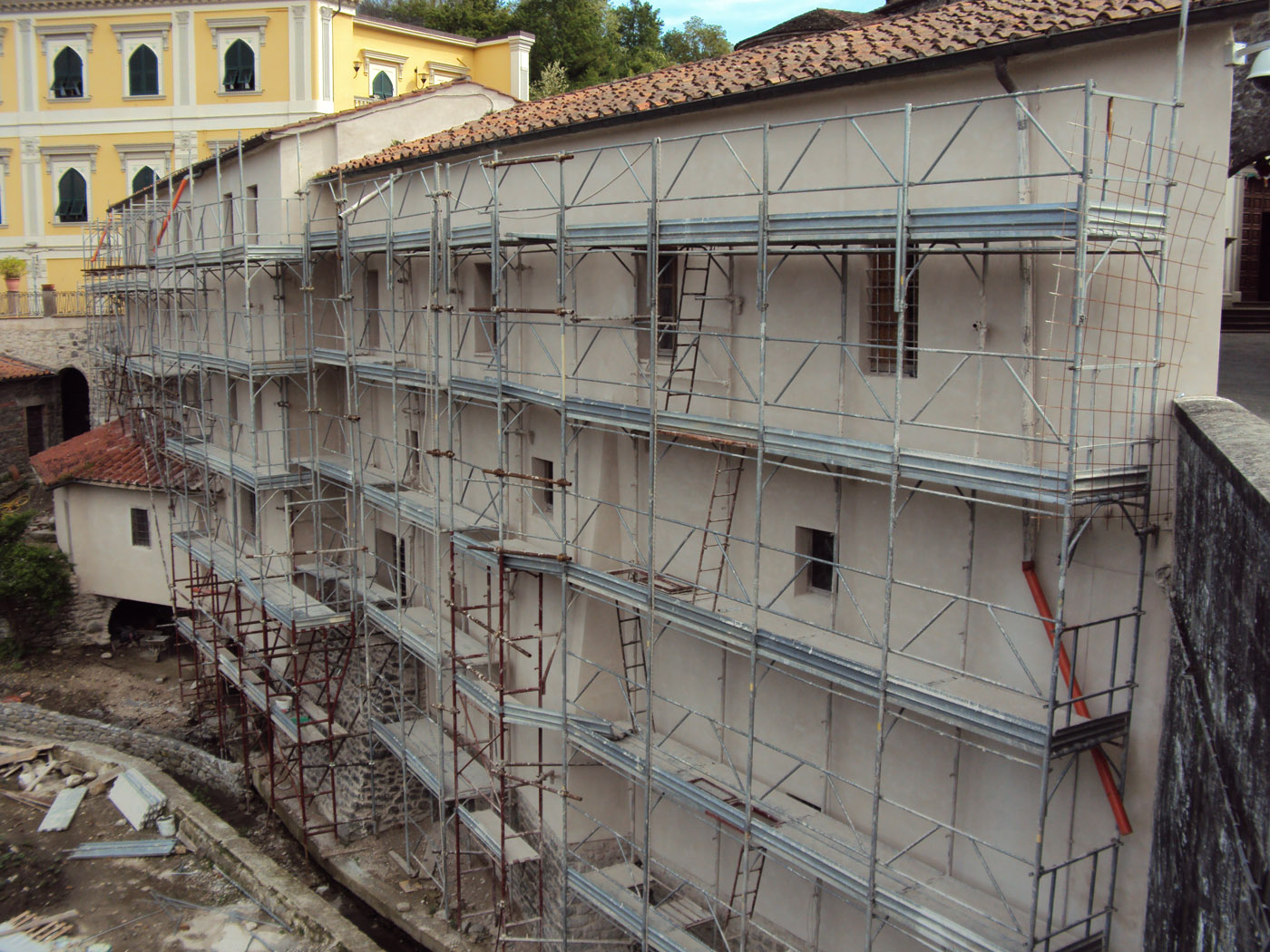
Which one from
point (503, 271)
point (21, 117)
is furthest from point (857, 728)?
point (21, 117)

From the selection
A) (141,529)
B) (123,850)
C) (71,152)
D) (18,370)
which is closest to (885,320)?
(123,850)

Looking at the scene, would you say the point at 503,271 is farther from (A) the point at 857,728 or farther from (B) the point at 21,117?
(B) the point at 21,117

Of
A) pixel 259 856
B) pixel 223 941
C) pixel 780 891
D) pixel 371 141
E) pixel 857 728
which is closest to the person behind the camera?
pixel 857 728

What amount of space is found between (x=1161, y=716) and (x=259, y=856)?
12.8m

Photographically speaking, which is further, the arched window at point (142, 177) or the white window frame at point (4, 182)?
the white window frame at point (4, 182)

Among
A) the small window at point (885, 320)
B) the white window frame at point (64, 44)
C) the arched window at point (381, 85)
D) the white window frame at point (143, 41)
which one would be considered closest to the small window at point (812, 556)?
the small window at point (885, 320)

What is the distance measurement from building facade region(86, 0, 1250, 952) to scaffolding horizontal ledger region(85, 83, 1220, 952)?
0.04m

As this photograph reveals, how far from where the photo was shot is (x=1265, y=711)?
5027 mm

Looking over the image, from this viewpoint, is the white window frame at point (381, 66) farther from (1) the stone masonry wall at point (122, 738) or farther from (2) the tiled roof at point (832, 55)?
(1) the stone masonry wall at point (122, 738)

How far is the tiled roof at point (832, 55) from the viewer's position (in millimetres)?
8703

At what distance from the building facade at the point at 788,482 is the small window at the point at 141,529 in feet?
23.4

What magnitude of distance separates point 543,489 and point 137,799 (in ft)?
29.4

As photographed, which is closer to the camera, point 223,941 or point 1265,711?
point 1265,711

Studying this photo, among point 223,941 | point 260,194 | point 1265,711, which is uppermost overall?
point 260,194
